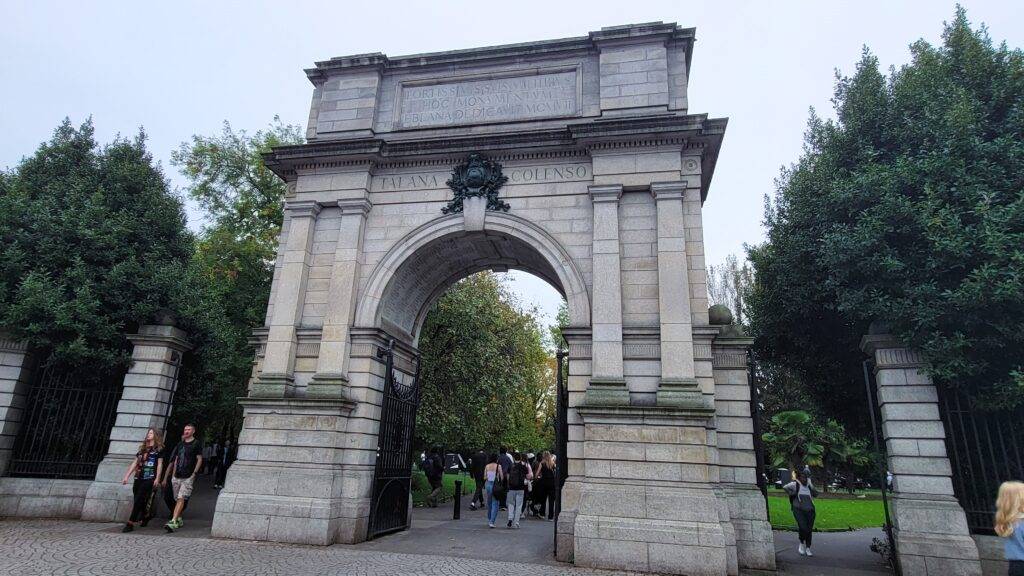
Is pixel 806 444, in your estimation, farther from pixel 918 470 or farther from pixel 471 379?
pixel 918 470

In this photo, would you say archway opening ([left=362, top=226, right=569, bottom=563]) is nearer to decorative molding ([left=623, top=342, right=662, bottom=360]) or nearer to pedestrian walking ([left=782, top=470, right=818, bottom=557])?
decorative molding ([left=623, top=342, right=662, bottom=360])

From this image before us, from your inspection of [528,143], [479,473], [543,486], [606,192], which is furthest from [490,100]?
[479,473]

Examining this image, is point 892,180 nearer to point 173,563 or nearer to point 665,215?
point 665,215

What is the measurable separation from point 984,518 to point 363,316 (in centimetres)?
1074

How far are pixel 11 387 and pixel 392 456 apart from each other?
25.7 ft

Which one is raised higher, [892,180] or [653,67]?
[653,67]

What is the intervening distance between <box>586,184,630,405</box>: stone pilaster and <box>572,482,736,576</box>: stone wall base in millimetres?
1499

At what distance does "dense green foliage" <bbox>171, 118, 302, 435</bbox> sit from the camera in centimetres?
1279

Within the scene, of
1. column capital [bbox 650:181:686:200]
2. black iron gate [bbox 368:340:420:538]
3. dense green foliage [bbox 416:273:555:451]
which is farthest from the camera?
dense green foliage [bbox 416:273:555:451]

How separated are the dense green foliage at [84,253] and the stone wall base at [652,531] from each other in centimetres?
959

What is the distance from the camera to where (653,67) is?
11.3 meters

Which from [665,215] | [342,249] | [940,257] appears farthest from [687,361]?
[342,249]

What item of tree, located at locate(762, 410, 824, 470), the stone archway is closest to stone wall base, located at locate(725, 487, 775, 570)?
the stone archway

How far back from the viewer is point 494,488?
13.1m
